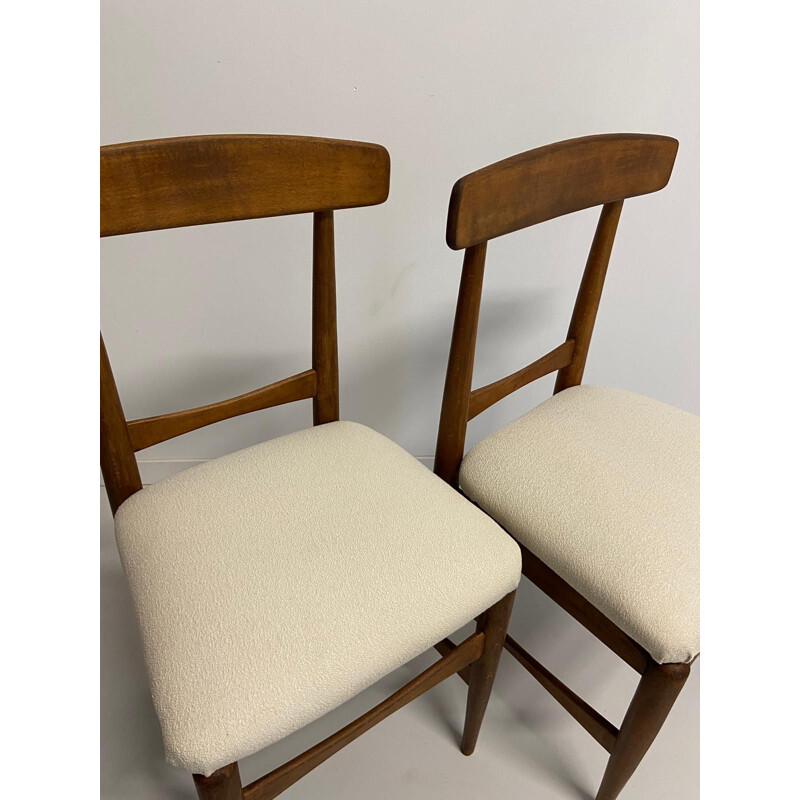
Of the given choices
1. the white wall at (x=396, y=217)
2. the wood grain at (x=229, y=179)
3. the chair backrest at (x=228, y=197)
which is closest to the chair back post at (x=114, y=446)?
the chair backrest at (x=228, y=197)

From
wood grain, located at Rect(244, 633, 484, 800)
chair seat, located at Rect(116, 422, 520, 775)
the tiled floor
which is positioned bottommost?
the tiled floor

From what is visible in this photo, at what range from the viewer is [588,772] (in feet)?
3.44

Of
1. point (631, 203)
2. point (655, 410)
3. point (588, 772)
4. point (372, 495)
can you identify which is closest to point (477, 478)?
point (372, 495)

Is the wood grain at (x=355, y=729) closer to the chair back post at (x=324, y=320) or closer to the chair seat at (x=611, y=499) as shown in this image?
the chair seat at (x=611, y=499)

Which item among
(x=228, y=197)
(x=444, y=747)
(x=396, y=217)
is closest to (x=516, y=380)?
(x=396, y=217)

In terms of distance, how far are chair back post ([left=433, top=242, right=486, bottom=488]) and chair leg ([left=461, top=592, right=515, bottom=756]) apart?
0.21 metres

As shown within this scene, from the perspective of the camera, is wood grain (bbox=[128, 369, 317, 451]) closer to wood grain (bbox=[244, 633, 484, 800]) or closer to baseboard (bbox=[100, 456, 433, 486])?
wood grain (bbox=[244, 633, 484, 800])

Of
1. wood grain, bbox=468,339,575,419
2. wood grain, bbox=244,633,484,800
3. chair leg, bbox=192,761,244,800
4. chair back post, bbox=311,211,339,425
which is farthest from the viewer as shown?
wood grain, bbox=468,339,575,419

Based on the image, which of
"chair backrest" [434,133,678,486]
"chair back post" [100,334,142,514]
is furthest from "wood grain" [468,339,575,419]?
"chair back post" [100,334,142,514]

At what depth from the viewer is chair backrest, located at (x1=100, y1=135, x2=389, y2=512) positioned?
0.65 meters

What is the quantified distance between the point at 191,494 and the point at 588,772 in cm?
Result: 78

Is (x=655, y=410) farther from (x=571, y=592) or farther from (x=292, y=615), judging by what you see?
(x=292, y=615)

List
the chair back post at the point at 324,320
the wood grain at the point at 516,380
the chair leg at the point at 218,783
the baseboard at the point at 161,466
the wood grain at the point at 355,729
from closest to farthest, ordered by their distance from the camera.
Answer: the chair leg at the point at 218,783 < the wood grain at the point at 355,729 < the chair back post at the point at 324,320 < the wood grain at the point at 516,380 < the baseboard at the point at 161,466

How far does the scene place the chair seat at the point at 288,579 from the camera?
609 mm
